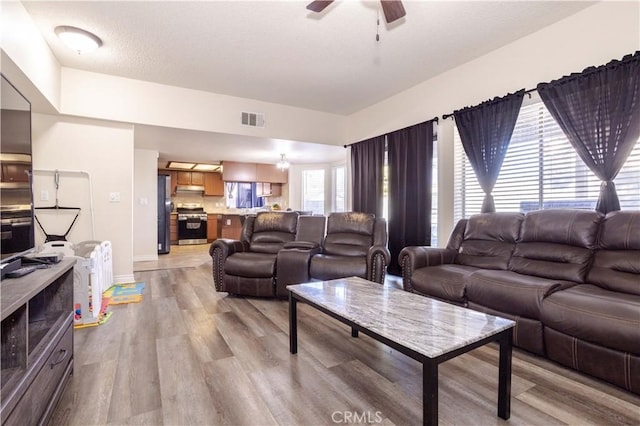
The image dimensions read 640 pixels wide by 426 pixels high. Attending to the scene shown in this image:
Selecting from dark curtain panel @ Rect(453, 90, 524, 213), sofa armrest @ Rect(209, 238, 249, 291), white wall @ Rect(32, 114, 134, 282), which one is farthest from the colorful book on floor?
dark curtain panel @ Rect(453, 90, 524, 213)

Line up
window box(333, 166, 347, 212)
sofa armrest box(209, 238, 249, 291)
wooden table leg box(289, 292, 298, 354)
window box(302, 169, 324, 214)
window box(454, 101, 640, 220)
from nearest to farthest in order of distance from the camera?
wooden table leg box(289, 292, 298, 354)
window box(454, 101, 640, 220)
sofa armrest box(209, 238, 249, 291)
window box(333, 166, 347, 212)
window box(302, 169, 324, 214)

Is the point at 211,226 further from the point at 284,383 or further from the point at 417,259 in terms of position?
the point at 284,383

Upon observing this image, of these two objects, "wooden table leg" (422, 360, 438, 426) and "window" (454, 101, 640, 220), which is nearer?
"wooden table leg" (422, 360, 438, 426)

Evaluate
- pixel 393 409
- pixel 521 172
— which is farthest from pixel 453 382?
pixel 521 172

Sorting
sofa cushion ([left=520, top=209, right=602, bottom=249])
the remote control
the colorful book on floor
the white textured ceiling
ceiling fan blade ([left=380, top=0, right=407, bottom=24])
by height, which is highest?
the white textured ceiling

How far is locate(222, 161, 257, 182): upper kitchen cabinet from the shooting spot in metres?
7.25

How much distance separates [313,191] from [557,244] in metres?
5.79

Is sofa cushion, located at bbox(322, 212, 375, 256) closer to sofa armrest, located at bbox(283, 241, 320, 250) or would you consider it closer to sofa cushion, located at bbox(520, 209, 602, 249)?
sofa armrest, located at bbox(283, 241, 320, 250)

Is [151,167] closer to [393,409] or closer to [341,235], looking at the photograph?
[341,235]

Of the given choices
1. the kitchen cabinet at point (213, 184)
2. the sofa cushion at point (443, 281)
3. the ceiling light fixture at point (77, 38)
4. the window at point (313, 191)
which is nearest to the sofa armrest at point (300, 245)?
the sofa cushion at point (443, 281)

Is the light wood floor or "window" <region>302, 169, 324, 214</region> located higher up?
"window" <region>302, 169, 324, 214</region>

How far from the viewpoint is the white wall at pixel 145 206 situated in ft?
18.8

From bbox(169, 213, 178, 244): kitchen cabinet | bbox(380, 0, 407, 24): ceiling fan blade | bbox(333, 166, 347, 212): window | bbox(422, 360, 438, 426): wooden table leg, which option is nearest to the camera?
bbox(422, 360, 438, 426): wooden table leg

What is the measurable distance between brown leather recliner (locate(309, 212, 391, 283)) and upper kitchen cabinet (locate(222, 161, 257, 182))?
3998 millimetres
